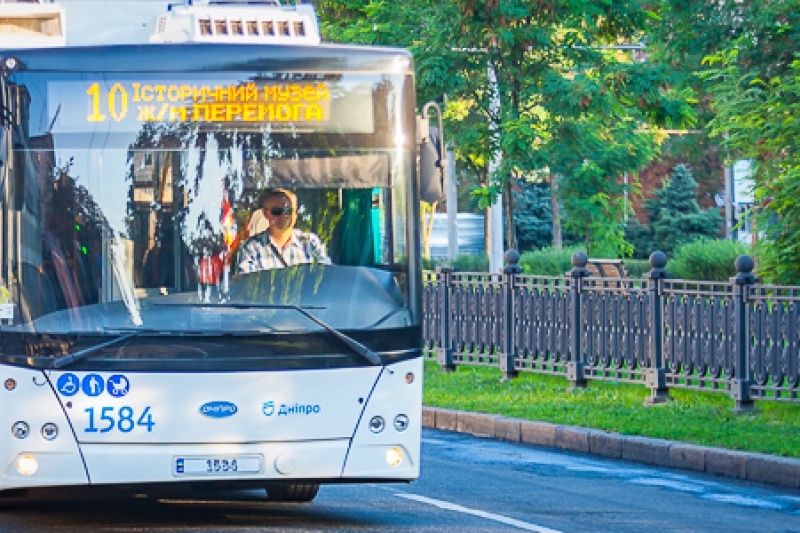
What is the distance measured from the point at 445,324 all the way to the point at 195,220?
12398 millimetres

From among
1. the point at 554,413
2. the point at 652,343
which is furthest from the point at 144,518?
the point at 652,343

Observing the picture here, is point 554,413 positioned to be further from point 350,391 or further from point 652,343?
point 350,391

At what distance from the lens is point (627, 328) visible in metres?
17.3

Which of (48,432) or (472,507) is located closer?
(48,432)

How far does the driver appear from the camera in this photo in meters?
9.36

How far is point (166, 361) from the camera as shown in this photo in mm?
9148

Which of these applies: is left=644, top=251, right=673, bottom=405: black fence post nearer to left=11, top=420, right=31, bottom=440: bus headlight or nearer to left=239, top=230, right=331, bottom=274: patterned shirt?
left=239, top=230, right=331, bottom=274: patterned shirt

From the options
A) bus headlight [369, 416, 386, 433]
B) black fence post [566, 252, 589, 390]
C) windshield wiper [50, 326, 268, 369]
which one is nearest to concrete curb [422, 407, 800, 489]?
black fence post [566, 252, 589, 390]

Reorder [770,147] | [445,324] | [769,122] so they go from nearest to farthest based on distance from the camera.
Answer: [770,147]
[769,122]
[445,324]

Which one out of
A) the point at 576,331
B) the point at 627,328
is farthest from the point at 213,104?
the point at 576,331

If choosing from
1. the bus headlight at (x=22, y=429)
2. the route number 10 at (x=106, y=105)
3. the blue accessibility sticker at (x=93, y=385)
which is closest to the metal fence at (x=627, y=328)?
the route number 10 at (x=106, y=105)

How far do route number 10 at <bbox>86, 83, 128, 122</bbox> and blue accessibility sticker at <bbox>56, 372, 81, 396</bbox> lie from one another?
1410mm

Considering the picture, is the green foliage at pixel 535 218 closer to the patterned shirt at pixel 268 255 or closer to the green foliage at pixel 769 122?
the green foliage at pixel 769 122

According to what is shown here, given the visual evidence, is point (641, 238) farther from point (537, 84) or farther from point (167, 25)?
point (167, 25)
